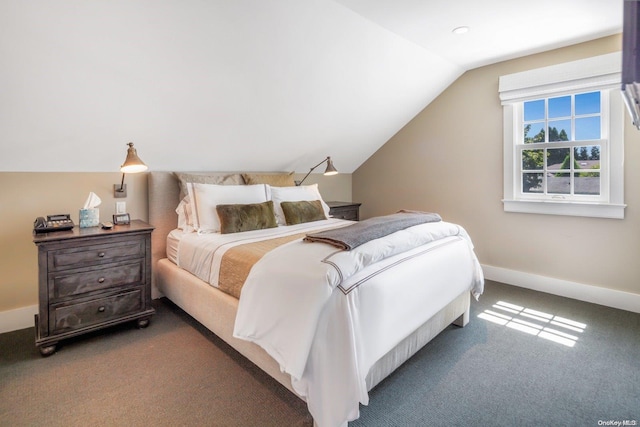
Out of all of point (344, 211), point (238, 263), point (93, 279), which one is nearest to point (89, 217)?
point (93, 279)

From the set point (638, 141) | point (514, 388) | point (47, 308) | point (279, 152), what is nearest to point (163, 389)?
point (47, 308)

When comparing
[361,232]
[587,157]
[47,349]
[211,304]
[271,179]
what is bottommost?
[47,349]

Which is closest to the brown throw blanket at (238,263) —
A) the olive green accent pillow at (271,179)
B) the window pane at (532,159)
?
the olive green accent pillow at (271,179)

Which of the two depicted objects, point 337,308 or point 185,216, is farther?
point 185,216

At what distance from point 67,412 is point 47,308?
0.79m

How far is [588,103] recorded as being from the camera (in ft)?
10.2

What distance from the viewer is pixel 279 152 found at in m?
3.75

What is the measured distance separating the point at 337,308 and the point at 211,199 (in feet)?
5.89

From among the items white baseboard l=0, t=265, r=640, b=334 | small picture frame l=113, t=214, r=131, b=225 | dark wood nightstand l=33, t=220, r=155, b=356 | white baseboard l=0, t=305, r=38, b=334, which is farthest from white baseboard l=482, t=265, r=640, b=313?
white baseboard l=0, t=305, r=38, b=334

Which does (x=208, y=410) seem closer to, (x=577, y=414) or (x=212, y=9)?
(x=577, y=414)

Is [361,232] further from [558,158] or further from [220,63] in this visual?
[558,158]

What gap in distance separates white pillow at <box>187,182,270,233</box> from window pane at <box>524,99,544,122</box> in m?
2.87

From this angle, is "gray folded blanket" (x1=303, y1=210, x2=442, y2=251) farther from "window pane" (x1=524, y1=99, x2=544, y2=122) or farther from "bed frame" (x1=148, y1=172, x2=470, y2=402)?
"window pane" (x1=524, y1=99, x2=544, y2=122)

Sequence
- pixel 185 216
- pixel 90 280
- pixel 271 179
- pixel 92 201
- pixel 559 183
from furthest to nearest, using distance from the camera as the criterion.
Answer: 1. pixel 271 179
2. pixel 559 183
3. pixel 185 216
4. pixel 92 201
5. pixel 90 280
